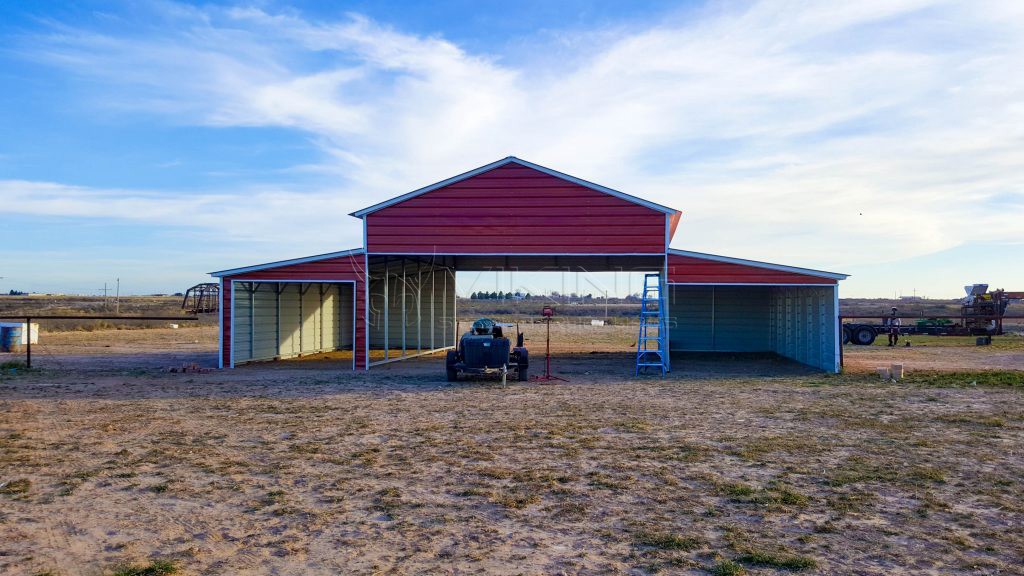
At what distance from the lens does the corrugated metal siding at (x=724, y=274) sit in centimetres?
1967

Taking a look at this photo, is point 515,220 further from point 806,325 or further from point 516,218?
point 806,325

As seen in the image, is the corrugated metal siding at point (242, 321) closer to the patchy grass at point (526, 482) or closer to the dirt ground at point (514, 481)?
the dirt ground at point (514, 481)

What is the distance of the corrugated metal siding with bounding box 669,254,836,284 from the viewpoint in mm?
19672

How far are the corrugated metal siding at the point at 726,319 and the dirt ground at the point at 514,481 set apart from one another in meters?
12.5

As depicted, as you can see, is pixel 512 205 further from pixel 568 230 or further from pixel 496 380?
pixel 496 380

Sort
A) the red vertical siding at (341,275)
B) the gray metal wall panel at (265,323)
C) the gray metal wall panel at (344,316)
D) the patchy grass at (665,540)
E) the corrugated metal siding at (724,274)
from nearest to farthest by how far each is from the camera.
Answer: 1. the patchy grass at (665,540)
2. the corrugated metal siding at (724,274)
3. the red vertical siding at (341,275)
4. the gray metal wall panel at (265,323)
5. the gray metal wall panel at (344,316)

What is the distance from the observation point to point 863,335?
107 ft

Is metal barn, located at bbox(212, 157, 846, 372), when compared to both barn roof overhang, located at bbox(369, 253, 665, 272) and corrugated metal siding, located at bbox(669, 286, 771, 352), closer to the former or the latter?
barn roof overhang, located at bbox(369, 253, 665, 272)

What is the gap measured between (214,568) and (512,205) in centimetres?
1550

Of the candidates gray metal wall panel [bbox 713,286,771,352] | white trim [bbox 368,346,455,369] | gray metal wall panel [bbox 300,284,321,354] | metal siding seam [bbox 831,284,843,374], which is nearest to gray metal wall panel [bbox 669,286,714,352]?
gray metal wall panel [bbox 713,286,771,352]

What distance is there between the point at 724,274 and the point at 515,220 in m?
5.80

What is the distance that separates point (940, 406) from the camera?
43.8 feet

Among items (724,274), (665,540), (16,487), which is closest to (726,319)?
(724,274)

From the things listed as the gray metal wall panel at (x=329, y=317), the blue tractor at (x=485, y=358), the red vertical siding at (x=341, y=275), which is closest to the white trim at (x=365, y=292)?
the red vertical siding at (x=341, y=275)
